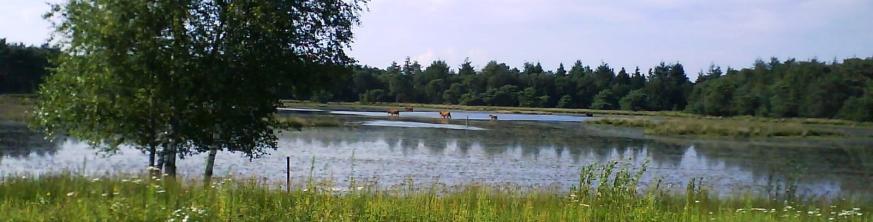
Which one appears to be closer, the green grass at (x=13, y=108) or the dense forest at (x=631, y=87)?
the green grass at (x=13, y=108)

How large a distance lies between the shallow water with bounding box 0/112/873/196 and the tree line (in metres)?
65.3

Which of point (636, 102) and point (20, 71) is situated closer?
point (20, 71)

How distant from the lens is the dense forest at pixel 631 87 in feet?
328

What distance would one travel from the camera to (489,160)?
31.2 metres

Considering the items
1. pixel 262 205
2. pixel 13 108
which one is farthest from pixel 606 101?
pixel 262 205

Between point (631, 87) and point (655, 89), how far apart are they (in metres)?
13.1

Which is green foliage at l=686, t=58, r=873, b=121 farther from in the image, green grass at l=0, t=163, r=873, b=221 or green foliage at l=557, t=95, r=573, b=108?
green grass at l=0, t=163, r=873, b=221

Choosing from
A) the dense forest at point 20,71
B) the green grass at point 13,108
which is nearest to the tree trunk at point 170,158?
the green grass at point 13,108

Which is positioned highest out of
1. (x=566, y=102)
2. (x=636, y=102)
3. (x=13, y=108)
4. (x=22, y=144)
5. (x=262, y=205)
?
(x=636, y=102)

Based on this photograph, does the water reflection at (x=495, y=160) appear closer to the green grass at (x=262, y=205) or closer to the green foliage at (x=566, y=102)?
the green grass at (x=262, y=205)

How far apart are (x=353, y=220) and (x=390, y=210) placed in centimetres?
76

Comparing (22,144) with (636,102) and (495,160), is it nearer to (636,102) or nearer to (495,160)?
(495,160)

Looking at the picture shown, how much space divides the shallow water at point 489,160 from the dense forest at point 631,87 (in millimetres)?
54776

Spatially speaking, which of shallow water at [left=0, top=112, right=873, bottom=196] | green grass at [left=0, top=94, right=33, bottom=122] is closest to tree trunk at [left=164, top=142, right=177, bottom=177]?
shallow water at [left=0, top=112, right=873, bottom=196]
